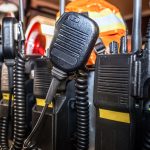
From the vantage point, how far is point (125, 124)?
67cm

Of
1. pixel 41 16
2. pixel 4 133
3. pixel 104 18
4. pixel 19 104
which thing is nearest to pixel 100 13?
pixel 104 18

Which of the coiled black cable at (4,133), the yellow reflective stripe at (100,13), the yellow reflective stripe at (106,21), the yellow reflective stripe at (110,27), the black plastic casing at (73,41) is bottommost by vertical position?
the coiled black cable at (4,133)

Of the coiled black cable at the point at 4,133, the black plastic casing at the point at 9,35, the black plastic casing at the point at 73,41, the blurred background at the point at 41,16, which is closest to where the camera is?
the black plastic casing at the point at 73,41

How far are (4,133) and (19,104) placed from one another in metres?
0.20

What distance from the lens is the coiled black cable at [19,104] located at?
102 centimetres

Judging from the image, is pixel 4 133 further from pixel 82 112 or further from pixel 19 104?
pixel 82 112

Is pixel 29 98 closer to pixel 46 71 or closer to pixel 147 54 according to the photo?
pixel 46 71

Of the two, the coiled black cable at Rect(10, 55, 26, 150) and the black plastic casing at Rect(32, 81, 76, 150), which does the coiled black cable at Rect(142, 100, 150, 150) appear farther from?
the coiled black cable at Rect(10, 55, 26, 150)

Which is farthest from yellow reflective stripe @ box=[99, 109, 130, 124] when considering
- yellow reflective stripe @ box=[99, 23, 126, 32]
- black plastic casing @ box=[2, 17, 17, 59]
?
black plastic casing @ box=[2, 17, 17, 59]

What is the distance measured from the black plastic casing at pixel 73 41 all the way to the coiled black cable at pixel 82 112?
19 centimetres

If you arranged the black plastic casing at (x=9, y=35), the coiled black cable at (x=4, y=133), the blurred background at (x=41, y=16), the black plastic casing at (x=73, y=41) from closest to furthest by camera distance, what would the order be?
the black plastic casing at (x=73, y=41) < the black plastic casing at (x=9, y=35) < the coiled black cable at (x=4, y=133) < the blurred background at (x=41, y=16)

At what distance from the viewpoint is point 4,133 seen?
1153mm

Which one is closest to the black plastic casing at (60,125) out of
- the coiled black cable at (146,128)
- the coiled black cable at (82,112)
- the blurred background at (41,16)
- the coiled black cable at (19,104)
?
the coiled black cable at (82,112)

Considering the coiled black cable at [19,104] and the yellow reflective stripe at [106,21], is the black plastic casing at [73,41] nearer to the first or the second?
the yellow reflective stripe at [106,21]
